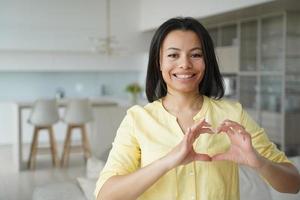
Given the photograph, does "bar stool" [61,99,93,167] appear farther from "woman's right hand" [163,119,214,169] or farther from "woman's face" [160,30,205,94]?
"woman's right hand" [163,119,214,169]

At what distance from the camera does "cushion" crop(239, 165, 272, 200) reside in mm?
2147

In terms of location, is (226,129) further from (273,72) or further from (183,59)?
(273,72)

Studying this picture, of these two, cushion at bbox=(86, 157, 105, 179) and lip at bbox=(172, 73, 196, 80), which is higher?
lip at bbox=(172, 73, 196, 80)

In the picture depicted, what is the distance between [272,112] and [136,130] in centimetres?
472

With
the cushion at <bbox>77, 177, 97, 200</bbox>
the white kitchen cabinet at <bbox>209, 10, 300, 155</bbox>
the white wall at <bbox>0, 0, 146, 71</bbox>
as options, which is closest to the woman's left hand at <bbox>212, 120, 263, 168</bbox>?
the cushion at <bbox>77, 177, 97, 200</bbox>

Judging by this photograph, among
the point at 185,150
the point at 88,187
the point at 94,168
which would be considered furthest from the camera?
the point at 94,168

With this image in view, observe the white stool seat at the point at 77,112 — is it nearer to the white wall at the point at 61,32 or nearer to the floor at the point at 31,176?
the floor at the point at 31,176

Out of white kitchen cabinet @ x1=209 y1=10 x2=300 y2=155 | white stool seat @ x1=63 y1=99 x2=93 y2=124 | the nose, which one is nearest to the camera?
the nose

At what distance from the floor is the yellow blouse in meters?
3.73

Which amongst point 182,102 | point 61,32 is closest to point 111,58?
point 61,32

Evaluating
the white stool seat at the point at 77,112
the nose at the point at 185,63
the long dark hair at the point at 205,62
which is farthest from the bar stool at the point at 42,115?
the nose at the point at 185,63

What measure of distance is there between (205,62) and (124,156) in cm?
32

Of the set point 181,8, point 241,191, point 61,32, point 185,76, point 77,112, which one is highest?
point 181,8

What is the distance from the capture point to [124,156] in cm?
102
